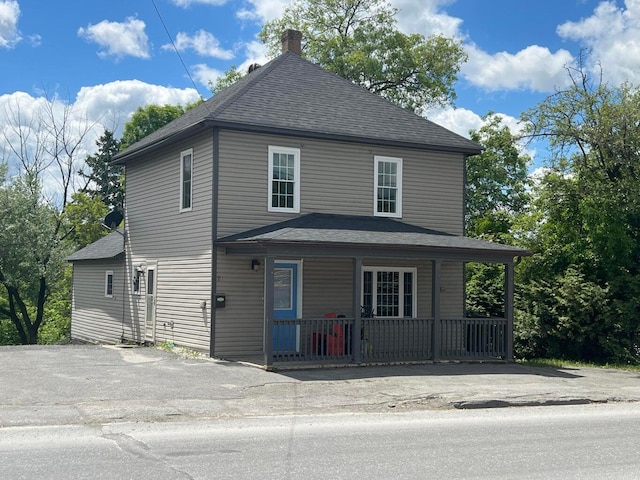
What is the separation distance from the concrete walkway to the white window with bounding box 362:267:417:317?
9.68ft

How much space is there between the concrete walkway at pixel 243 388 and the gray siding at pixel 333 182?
3.87 meters

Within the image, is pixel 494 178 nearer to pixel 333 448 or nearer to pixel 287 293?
pixel 287 293

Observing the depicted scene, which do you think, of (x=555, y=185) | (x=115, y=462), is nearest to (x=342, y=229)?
(x=555, y=185)

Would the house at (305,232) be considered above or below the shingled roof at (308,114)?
below

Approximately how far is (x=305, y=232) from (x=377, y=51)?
75.9 feet

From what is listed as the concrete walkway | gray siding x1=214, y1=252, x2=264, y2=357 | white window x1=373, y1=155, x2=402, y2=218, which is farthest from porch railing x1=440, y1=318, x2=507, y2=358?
gray siding x1=214, y1=252, x2=264, y2=357

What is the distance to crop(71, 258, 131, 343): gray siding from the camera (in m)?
23.0

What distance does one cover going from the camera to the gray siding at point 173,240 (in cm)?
1766

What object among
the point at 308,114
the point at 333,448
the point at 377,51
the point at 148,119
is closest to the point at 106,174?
the point at 148,119

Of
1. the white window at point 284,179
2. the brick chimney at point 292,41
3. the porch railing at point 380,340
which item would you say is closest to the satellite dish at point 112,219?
the brick chimney at point 292,41

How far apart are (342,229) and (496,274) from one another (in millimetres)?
8844

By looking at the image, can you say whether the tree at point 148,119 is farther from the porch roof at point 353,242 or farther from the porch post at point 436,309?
the porch post at point 436,309

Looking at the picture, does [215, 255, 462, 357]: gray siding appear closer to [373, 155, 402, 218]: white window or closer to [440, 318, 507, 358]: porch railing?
[373, 155, 402, 218]: white window

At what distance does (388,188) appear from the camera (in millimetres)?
19609
